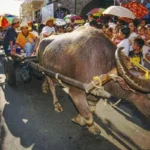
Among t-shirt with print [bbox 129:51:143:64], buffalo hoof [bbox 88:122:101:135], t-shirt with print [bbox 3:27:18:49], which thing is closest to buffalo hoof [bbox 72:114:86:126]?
Result: buffalo hoof [bbox 88:122:101:135]

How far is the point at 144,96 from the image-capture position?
11.4ft

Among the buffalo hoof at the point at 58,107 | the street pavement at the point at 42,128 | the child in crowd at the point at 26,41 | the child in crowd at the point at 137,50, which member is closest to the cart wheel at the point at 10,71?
the child in crowd at the point at 26,41

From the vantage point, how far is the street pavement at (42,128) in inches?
168

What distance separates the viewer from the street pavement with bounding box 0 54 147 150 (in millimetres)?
4266

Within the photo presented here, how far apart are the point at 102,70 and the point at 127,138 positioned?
4.75 feet

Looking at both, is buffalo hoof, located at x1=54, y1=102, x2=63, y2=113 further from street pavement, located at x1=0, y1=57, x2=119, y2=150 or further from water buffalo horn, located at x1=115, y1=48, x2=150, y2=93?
water buffalo horn, located at x1=115, y1=48, x2=150, y2=93

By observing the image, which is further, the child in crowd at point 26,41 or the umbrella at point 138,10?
the umbrella at point 138,10

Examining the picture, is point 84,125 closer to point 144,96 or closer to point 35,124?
point 35,124

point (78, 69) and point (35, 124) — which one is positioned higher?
point (78, 69)

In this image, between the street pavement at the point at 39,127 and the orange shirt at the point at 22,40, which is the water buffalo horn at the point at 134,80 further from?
the orange shirt at the point at 22,40

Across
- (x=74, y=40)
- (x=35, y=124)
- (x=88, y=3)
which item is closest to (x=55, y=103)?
(x=35, y=124)

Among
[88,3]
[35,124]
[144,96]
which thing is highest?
[88,3]

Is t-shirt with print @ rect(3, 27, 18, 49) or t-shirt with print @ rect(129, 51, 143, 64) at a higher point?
t-shirt with print @ rect(3, 27, 18, 49)

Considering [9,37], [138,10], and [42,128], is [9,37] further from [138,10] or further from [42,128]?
[138,10]
